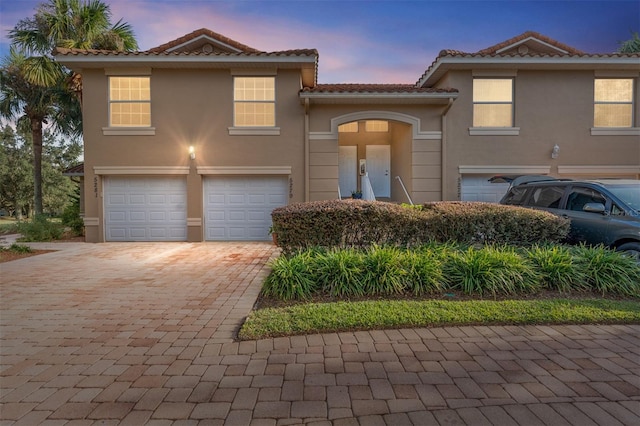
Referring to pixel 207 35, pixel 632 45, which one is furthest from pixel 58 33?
pixel 632 45

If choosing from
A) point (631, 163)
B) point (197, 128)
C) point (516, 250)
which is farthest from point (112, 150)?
point (631, 163)

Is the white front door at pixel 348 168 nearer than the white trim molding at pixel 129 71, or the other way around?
the white trim molding at pixel 129 71

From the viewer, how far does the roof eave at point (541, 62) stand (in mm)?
11336

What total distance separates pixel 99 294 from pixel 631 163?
15871mm

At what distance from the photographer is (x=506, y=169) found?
473 inches

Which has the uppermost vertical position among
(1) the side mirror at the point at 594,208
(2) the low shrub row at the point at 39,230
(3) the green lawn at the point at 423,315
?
(1) the side mirror at the point at 594,208

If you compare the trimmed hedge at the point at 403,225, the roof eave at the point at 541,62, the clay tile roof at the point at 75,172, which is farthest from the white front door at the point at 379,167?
the clay tile roof at the point at 75,172

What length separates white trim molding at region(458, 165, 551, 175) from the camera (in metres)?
12.0

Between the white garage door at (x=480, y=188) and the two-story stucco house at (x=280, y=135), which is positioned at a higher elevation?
the two-story stucco house at (x=280, y=135)

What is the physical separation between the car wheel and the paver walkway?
9.58ft

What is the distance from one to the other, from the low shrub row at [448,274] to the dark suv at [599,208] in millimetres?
919

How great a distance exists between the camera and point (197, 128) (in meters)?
11.9

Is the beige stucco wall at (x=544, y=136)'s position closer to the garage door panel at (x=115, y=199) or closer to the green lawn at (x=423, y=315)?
the green lawn at (x=423, y=315)

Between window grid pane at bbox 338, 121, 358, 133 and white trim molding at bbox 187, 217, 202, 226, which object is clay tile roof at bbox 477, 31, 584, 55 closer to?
window grid pane at bbox 338, 121, 358, 133
